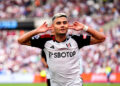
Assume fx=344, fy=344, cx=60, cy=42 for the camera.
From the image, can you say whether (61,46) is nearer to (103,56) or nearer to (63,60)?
(63,60)

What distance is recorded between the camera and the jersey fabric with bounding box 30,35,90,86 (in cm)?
565

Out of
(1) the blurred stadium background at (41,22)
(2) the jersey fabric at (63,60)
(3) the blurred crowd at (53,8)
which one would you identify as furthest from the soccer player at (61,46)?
(3) the blurred crowd at (53,8)

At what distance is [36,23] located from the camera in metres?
28.0

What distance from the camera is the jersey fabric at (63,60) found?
5.65 metres

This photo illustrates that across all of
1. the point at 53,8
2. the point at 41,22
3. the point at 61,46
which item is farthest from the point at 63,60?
the point at 53,8

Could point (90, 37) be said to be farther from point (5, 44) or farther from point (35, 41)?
point (5, 44)

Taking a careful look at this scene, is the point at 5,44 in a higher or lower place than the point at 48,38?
lower

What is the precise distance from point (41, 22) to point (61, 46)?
21636mm

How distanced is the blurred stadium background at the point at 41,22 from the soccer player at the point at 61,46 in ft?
49.8

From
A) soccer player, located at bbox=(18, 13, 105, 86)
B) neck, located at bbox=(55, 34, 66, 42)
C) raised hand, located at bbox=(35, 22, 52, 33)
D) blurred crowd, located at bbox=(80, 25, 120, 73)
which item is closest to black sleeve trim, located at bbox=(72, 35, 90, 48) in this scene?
soccer player, located at bbox=(18, 13, 105, 86)

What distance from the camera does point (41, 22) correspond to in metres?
27.2

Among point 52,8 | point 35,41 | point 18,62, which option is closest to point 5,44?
point 18,62

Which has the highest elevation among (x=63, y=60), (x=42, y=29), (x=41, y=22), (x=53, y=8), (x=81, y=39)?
(x=42, y=29)

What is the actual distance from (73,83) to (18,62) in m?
19.7
